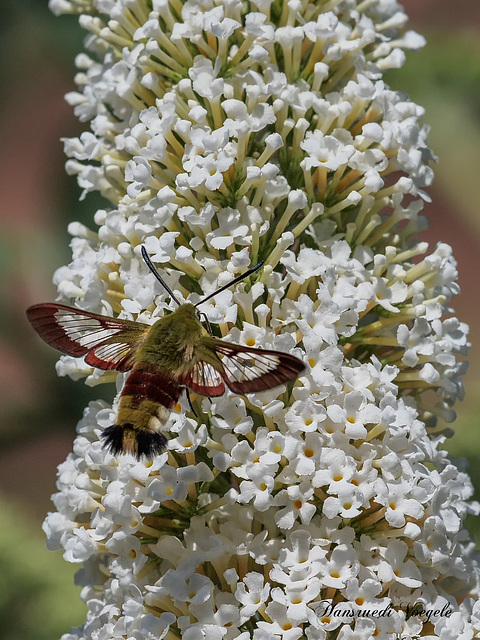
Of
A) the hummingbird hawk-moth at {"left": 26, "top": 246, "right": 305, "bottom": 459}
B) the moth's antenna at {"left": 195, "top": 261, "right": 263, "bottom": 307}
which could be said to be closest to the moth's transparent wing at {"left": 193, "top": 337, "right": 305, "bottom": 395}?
the hummingbird hawk-moth at {"left": 26, "top": 246, "right": 305, "bottom": 459}

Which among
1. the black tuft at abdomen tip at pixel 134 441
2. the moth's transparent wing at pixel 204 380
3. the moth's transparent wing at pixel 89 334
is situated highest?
the moth's transparent wing at pixel 89 334

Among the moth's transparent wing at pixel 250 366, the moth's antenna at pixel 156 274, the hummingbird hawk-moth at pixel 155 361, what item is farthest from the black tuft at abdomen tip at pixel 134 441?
the moth's antenna at pixel 156 274

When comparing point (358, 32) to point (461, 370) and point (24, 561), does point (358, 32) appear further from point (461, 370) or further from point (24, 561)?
point (24, 561)

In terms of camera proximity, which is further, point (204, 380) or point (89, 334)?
point (89, 334)

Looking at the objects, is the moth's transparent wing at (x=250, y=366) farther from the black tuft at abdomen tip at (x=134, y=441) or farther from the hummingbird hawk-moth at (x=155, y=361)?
the black tuft at abdomen tip at (x=134, y=441)

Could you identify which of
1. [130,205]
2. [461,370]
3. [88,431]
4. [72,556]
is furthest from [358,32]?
[72,556]

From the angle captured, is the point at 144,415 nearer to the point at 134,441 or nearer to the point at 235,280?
the point at 134,441

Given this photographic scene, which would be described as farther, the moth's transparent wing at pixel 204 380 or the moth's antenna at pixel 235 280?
the moth's antenna at pixel 235 280

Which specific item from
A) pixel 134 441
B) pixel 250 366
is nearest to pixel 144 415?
pixel 134 441
